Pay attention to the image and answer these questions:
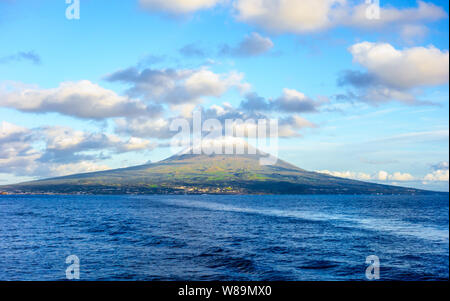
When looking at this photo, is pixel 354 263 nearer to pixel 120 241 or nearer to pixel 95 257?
pixel 95 257

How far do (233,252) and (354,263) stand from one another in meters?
13.6

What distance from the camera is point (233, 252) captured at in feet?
137

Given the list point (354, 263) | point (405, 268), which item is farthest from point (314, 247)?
point (405, 268)

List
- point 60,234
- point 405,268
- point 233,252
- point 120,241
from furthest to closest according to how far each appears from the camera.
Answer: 1. point 60,234
2. point 120,241
3. point 233,252
4. point 405,268

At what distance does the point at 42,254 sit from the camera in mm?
40125

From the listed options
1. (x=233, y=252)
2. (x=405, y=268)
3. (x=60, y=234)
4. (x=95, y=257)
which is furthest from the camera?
(x=60, y=234)
